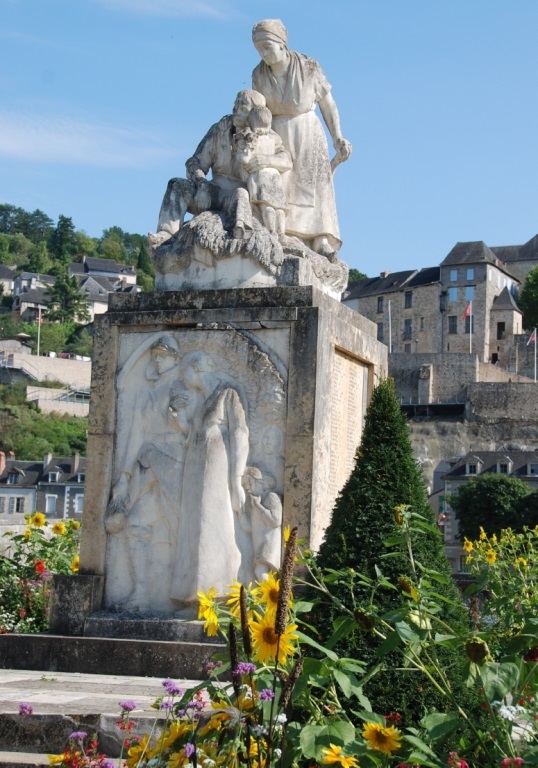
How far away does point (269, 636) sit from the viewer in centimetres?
468

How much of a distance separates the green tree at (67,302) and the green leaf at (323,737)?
430 ft

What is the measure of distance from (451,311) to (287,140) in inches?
3838

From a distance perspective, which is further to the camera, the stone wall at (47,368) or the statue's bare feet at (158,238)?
the stone wall at (47,368)

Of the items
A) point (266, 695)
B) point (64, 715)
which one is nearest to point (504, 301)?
point (64, 715)

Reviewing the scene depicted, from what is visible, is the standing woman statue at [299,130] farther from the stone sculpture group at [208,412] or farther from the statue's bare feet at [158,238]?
the statue's bare feet at [158,238]

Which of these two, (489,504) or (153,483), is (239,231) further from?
(489,504)

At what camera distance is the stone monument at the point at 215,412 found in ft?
28.5

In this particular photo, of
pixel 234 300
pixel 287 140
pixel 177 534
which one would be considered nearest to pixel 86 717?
pixel 177 534

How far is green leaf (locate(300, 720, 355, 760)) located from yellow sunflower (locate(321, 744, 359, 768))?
4 centimetres

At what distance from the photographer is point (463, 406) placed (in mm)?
97750

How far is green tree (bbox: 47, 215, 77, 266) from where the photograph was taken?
541 feet

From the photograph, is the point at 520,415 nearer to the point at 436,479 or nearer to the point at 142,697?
the point at 436,479

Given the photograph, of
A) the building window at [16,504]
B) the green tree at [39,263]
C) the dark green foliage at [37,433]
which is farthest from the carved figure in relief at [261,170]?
the green tree at [39,263]

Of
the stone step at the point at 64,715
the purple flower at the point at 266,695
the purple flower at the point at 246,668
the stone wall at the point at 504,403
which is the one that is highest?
the stone wall at the point at 504,403
